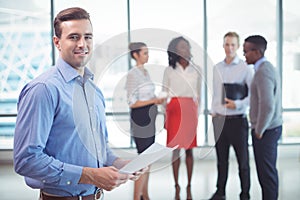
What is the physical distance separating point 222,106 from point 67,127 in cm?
157

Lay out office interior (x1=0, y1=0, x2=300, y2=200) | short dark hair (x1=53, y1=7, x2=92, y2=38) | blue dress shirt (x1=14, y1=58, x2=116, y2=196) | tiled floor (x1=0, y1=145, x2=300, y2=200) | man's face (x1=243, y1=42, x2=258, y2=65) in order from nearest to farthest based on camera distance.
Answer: blue dress shirt (x1=14, y1=58, x2=116, y2=196) → short dark hair (x1=53, y1=7, x2=92, y2=38) → man's face (x1=243, y1=42, x2=258, y2=65) → tiled floor (x1=0, y1=145, x2=300, y2=200) → office interior (x1=0, y1=0, x2=300, y2=200)

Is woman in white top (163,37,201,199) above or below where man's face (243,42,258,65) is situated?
below

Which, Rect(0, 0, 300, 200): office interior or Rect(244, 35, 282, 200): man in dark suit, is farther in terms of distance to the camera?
Rect(0, 0, 300, 200): office interior

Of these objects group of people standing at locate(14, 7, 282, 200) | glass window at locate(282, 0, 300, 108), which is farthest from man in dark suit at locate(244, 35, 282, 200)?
glass window at locate(282, 0, 300, 108)

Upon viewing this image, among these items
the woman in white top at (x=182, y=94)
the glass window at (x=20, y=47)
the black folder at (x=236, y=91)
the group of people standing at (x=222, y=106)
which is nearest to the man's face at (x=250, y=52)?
the group of people standing at (x=222, y=106)

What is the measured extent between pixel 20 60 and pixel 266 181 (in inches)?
137

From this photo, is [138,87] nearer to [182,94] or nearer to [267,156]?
[182,94]

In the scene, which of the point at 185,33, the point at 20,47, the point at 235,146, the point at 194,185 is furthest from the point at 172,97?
the point at 20,47

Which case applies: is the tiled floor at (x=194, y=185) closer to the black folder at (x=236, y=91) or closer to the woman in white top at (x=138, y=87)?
the black folder at (x=236, y=91)

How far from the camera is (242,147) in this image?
11.4 ft

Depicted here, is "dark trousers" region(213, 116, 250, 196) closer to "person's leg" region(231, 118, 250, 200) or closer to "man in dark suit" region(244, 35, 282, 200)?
"person's leg" region(231, 118, 250, 200)

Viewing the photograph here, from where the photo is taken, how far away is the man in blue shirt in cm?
129

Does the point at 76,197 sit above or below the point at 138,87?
below

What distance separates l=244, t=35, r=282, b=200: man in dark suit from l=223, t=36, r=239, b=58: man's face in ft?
1.27
